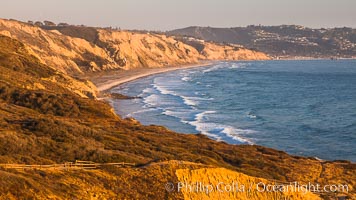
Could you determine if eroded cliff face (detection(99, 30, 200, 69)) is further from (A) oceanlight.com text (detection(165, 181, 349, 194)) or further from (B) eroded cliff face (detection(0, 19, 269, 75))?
(A) oceanlight.com text (detection(165, 181, 349, 194))

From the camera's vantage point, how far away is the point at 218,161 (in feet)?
94.2

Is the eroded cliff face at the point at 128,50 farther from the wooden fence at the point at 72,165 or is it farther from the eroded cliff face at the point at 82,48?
the wooden fence at the point at 72,165

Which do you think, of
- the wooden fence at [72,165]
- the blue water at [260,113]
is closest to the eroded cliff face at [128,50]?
the blue water at [260,113]

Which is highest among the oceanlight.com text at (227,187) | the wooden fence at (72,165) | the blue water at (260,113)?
the wooden fence at (72,165)

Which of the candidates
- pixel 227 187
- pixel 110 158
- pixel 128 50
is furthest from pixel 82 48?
pixel 227 187

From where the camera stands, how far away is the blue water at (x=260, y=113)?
158ft

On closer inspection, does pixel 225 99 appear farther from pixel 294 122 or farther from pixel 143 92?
pixel 294 122

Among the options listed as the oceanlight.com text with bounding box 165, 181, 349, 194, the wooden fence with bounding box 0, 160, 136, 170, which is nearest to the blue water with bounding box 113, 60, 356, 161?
the oceanlight.com text with bounding box 165, 181, 349, 194

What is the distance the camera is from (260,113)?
68.6 metres

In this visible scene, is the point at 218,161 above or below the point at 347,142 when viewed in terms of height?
above

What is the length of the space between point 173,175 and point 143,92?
72965mm

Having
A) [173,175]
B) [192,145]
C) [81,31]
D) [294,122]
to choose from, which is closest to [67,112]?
[192,145]

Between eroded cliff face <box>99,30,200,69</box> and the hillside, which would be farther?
eroded cliff face <box>99,30,200,69</box>

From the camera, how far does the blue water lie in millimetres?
48300
